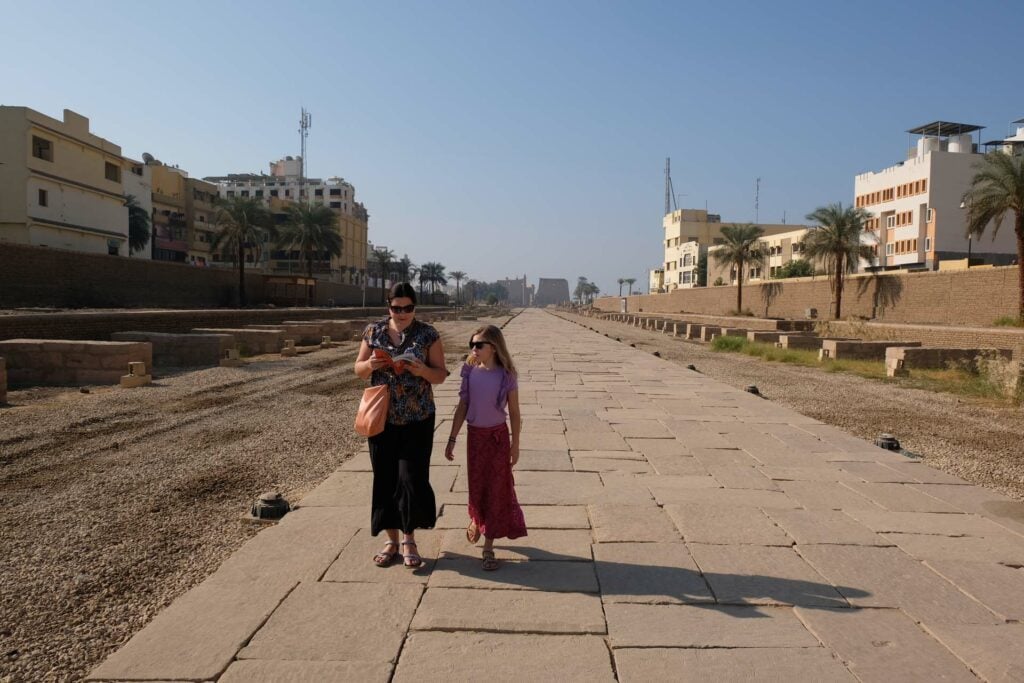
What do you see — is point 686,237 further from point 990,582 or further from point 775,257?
point 990,582

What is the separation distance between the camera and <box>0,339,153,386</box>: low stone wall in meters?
10.7

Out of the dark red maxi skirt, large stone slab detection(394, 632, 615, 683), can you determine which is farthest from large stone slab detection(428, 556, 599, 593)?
large stone slab detection(394, 632, 615, 683)

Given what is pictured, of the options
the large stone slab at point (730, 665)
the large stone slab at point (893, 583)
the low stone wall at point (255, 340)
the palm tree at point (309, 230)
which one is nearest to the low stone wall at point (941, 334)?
the large stone slab at point (893, 583)

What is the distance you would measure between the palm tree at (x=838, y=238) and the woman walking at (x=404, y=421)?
32744mm

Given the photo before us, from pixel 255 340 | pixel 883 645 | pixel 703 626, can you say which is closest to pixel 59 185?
pixel 255 340

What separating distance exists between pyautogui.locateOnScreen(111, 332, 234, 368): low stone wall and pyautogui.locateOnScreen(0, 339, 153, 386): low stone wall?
2687mm

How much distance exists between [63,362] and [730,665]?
446 inches

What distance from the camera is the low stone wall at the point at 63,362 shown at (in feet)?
35.0

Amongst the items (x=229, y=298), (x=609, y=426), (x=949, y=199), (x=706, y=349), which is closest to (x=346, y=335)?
(x=706, y=349)

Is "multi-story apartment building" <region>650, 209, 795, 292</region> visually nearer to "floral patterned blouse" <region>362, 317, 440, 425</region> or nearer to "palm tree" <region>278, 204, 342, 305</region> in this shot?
"palm tree" <region>278, 204, 342, 305</region>

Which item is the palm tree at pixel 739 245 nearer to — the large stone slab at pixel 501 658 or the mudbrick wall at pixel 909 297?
the mudbrick wall at pixel 909 297

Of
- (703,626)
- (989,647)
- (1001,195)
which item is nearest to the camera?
(989,647)

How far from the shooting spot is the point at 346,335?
2459 centimetres

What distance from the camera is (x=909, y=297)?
92.4ft
